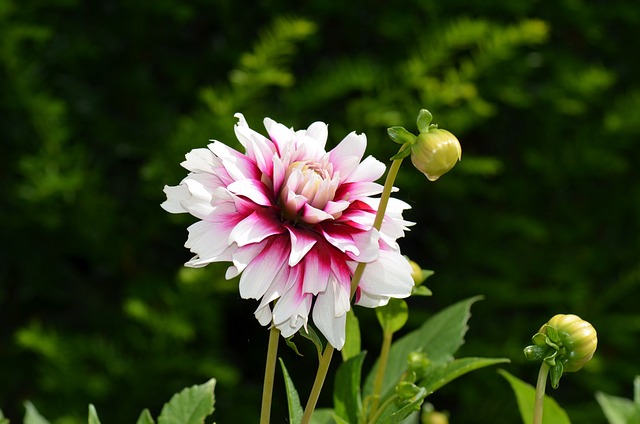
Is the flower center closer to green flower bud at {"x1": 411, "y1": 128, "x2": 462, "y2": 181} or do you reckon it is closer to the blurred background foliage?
green flower bud at {"x1": 411, "y1": 128, "x2": 462, "y2": 181}

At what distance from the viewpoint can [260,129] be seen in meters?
0.97

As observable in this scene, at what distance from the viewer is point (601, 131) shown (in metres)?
1.22

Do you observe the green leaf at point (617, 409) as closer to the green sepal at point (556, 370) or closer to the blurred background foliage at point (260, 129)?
the green sepal at point (556, 370)

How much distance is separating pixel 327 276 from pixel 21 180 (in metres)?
0.92

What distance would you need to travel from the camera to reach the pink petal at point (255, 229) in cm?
31

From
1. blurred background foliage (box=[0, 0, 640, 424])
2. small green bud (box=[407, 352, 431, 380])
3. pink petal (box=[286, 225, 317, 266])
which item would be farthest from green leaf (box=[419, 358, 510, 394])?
blurred background foliage (box=[0, 0, 640, 424])

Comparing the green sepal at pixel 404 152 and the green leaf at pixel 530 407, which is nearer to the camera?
the green sepal at pixel 404 152

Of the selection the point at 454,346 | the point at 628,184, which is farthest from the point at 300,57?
the point at 454,346

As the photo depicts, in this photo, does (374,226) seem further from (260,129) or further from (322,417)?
(260,129)

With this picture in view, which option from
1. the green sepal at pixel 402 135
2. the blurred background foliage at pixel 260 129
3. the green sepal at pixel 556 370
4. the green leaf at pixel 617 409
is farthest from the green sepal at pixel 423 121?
the blurred background foliage at pixel 260 129

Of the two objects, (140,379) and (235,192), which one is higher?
(140,379)

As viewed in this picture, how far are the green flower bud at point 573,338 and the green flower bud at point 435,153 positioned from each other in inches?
3.2

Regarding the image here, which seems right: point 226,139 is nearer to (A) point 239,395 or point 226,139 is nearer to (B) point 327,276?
(A) point 239,395

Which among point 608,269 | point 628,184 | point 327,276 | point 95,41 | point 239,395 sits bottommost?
→ point 327,276
